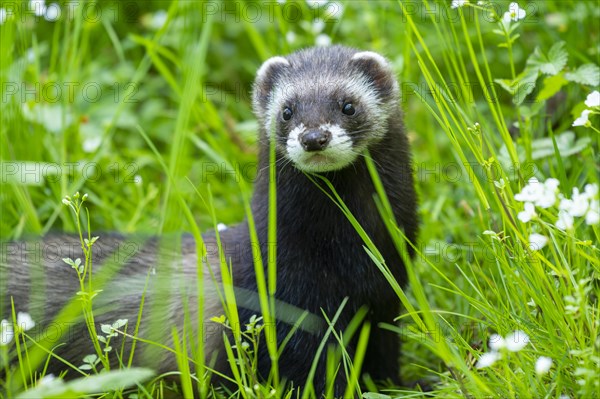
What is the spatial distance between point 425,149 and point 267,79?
1.83 meters

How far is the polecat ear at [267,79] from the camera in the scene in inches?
136

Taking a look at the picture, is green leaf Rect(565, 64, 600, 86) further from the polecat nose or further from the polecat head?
the polecat nose

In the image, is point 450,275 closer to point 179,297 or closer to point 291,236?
point 291,236

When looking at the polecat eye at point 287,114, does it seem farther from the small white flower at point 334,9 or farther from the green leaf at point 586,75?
the small white flower at point 334,9

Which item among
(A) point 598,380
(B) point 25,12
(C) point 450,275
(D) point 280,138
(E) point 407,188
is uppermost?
(B) point 25,12

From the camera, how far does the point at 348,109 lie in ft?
10.4

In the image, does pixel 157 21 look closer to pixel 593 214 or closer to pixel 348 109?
pixel 348 109

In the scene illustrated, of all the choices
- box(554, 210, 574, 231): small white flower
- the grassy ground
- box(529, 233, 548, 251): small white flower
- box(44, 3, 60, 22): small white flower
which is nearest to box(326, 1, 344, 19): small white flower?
the grassy ground

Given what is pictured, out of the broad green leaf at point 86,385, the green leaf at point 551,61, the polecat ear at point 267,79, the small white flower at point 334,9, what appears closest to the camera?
the broad green leaf at point 86,385

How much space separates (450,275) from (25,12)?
9.38 feet

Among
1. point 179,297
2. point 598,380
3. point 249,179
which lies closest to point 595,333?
point 598,380

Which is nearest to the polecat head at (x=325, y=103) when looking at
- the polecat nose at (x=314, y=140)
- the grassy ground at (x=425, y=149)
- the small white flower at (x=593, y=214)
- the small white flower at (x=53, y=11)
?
the polecat nose at (x=314, y=140)

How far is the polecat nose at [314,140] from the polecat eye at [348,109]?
312 millimetres

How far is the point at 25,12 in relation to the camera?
4586 mm
